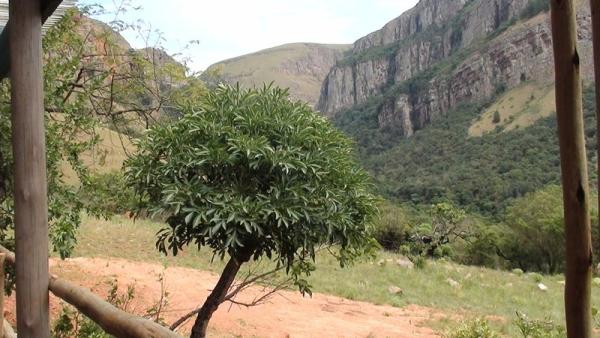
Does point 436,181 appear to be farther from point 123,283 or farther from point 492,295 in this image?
point 123,283

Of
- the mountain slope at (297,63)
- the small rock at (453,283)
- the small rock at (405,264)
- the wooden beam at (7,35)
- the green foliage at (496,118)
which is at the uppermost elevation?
the mountain slope at (297,63)

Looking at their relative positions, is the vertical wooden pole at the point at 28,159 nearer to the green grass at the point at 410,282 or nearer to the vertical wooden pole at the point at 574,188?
the vertical wooden pole at the point at 574,188

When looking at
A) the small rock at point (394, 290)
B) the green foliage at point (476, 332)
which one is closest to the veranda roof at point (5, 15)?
the green foliage at point (476, 332)

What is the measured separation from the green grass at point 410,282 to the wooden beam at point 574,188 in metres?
8.45

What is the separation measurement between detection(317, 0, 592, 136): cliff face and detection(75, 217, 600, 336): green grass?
43.4 metres

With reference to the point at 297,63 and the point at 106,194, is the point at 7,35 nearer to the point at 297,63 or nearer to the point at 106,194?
the point at 106,194

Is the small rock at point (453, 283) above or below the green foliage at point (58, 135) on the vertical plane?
below

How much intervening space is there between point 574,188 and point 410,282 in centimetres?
1209

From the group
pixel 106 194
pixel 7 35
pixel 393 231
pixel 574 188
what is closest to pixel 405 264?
pixel 393 231

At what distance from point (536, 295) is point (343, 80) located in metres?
110

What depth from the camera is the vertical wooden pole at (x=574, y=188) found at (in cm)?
69

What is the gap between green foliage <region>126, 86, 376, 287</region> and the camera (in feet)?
11.6

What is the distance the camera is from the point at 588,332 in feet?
2.28

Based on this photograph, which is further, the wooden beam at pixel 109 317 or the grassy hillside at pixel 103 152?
the grassy hillside at pixel 103 152
